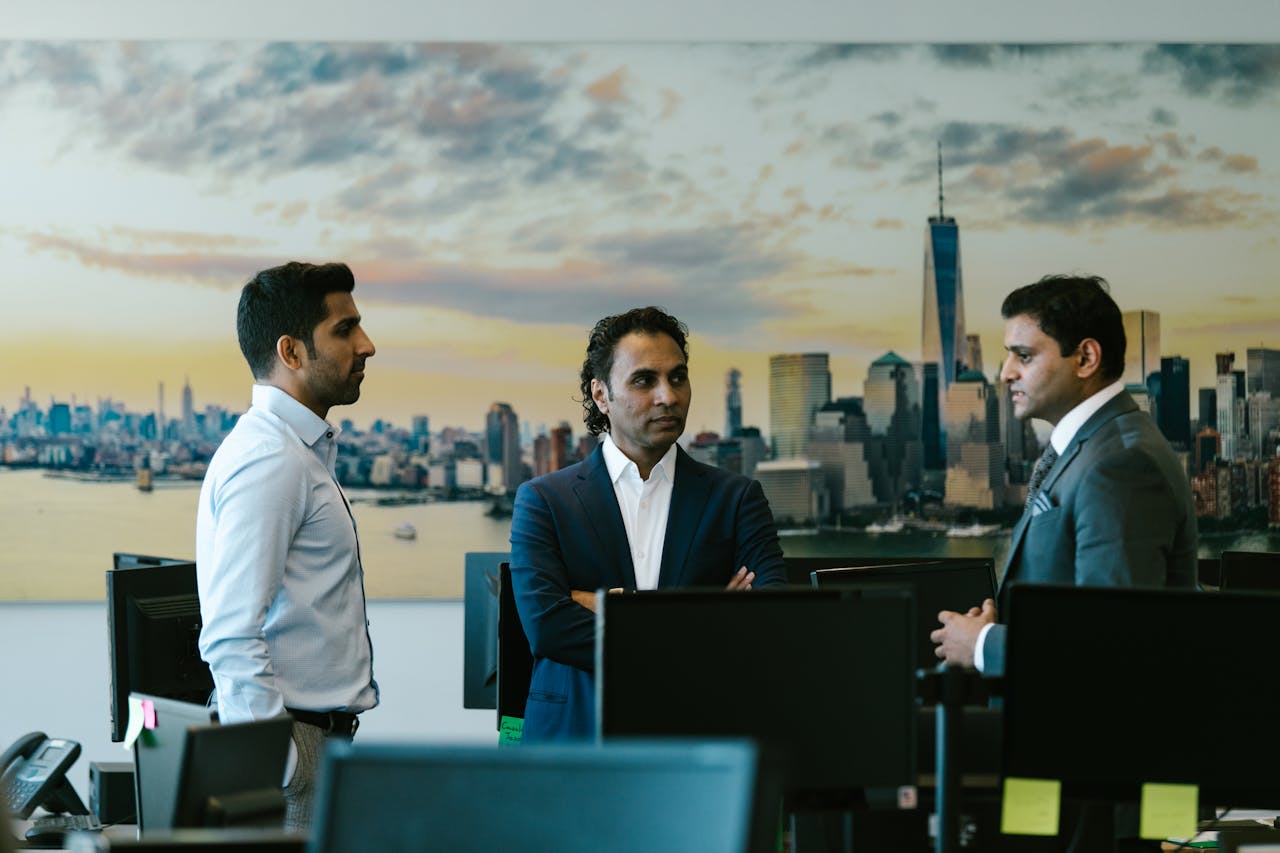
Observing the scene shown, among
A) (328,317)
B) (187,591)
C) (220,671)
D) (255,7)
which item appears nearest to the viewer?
(220,671)

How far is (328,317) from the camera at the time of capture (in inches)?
102

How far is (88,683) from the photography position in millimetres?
4754

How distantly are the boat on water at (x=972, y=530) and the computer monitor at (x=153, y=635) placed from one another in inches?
110

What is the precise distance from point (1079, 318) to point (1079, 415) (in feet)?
0.57

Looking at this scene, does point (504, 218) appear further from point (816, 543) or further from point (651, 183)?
point (816, 543)

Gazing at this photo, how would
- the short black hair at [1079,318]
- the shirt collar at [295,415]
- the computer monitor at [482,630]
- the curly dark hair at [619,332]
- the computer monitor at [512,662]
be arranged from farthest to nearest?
the computer monitor at [482,630]
the computer monitor at [512,662]
the curly dark hair at [619,332]
the shirt collar at [295,415]
the short black hair at [1079,318]

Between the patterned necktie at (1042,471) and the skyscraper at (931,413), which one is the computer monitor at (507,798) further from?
the skyscraper at (931,413)

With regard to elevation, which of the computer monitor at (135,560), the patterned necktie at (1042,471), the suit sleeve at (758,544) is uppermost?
the patterned necktie at (1042,471)

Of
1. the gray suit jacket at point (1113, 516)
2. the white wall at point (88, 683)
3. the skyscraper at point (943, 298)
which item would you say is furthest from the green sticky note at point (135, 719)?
the skyscraper at point (943, 298)

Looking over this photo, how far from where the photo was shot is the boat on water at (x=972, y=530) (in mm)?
4836

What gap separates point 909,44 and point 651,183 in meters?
1.04

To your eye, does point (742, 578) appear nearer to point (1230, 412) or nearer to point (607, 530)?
point (607, 530)

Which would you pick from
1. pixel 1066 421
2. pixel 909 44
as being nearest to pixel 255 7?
pixel 909 44

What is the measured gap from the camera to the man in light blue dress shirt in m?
2.29
